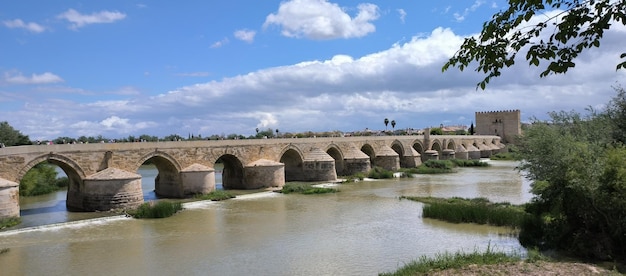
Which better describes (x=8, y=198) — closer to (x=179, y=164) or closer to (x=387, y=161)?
(x=179, y=164)

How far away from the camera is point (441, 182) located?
29422 mm

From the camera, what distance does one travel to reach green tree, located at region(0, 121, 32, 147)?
34406 mm

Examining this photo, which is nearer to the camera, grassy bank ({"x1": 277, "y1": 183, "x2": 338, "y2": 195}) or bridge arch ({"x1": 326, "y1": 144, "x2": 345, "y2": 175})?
grassy bank ({"x1": 277, "y1": 183, "x2": 338, "y2": 195})

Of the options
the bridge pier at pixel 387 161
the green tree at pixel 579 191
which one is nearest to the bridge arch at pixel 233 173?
the bridge pier at pixel 387 161

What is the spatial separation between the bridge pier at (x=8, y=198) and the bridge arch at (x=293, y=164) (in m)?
16.0

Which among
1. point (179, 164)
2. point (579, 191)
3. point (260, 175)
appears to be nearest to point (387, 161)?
point (260, 175)

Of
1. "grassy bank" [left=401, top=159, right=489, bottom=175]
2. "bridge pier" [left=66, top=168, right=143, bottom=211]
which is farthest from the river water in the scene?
"grassy bank" [left=401, top=159, right=489, bottom=175]

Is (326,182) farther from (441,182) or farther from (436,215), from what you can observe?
(436,215)

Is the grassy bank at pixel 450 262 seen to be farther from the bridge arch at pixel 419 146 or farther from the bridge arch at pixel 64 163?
the bridge arch at pixel 419 146

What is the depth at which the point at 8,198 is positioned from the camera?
16.1 m

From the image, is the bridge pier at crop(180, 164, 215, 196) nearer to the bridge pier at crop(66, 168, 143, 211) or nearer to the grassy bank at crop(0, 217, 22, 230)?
the bridge pier at crop(66, 168, 143, 211)

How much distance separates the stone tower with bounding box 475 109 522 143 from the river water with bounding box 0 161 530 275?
179 feet

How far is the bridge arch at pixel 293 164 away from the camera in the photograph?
1180 inches

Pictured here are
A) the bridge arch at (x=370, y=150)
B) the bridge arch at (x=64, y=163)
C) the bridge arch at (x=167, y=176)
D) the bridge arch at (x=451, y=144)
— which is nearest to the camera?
the bridge arch at (x=64, y=163)
